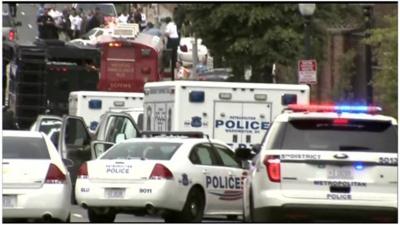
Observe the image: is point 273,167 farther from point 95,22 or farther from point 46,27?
point 95,22

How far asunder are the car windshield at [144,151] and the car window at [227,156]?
3.25ft

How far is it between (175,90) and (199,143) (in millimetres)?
4054

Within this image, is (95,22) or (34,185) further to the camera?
(95,22)

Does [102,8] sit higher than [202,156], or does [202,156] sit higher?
[102,8]

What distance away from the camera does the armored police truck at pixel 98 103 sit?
97.3 feet

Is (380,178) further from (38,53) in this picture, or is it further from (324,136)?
(38,53)

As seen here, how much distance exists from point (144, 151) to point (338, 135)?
4.45 meters

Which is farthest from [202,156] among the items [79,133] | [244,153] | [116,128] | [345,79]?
[345,79]

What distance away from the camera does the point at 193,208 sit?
1800 cm

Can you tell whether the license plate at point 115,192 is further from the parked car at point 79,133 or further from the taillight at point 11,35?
A: the taillight at point 11,35

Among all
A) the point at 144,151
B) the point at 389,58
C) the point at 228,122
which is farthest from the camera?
the point at 389,58

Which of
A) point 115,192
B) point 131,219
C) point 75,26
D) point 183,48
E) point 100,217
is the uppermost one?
point 75,26

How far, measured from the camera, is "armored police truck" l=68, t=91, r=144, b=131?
97.3 feet

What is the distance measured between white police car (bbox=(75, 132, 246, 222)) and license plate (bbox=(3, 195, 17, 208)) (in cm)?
253
